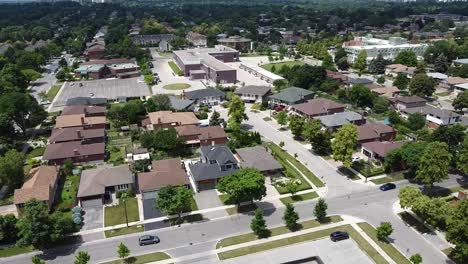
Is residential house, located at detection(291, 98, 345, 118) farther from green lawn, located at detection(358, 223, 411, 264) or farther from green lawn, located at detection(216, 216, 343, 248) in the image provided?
green lawn, located at detection(358, 223, 411, 264)

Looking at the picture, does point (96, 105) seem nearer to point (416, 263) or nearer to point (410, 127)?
point (410, 127)

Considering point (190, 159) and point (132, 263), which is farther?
point (190, 159)

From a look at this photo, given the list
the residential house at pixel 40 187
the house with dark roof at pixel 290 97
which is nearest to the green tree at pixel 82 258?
the residential house at pixel 40 187

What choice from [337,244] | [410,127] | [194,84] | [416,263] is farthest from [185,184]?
[194,84]

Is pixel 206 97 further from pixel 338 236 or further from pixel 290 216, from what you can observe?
pixel 338 236

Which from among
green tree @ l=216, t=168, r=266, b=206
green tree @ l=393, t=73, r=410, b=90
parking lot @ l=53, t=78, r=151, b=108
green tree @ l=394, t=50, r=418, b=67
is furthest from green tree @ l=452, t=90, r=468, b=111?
parking lot @ l=53, t=78, r=151, b=108

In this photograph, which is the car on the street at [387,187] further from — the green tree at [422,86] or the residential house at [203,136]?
the green tree at [422,86]
